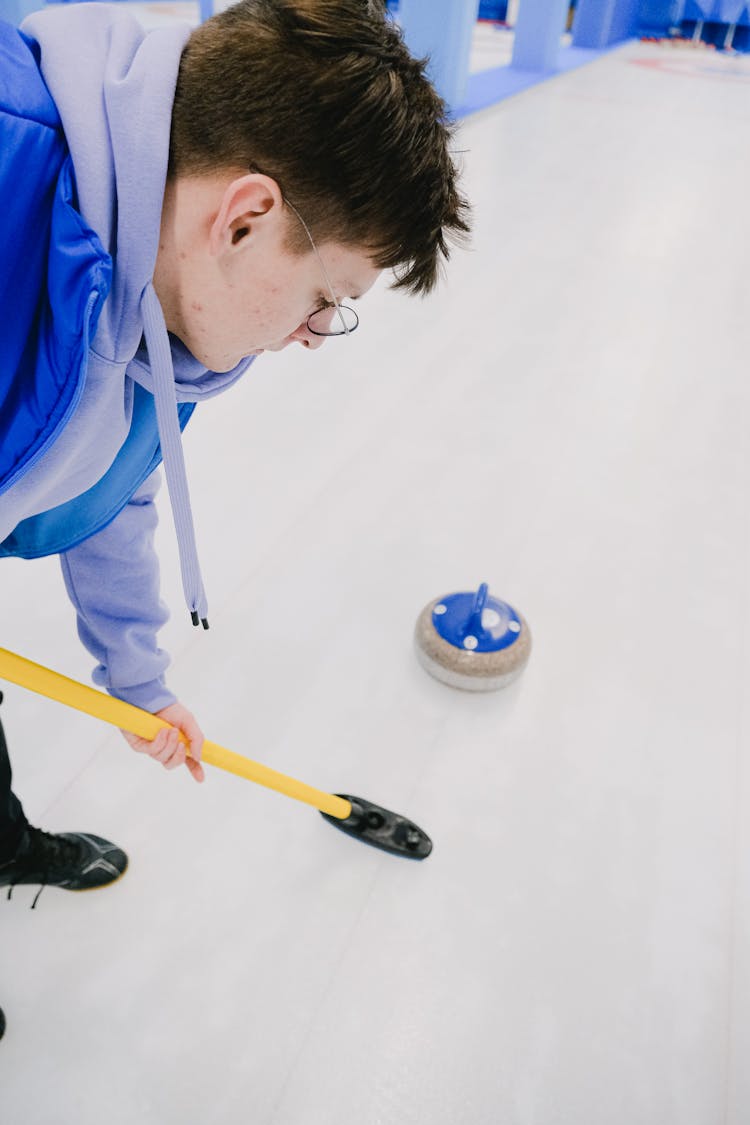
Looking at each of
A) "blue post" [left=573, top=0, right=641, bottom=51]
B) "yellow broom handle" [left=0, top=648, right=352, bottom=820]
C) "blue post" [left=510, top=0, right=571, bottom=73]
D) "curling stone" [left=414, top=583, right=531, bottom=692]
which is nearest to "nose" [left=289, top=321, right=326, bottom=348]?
"yellow broom handle" [left=0, top=648, right=352, bottom=820]

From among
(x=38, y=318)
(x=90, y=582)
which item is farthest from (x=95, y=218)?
(x=90, y=582)

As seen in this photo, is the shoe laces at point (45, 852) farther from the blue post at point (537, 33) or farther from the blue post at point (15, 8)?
the blue post at point (537, 33)

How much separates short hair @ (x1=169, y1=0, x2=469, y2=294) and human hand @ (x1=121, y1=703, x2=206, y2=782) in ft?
1.96

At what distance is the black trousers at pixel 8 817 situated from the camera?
93cm

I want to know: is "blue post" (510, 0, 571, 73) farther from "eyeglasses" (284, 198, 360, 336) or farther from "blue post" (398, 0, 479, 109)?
"eyeglasses" (284, 198, 360, 336)

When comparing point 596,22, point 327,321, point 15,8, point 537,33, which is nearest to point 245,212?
point 327,321

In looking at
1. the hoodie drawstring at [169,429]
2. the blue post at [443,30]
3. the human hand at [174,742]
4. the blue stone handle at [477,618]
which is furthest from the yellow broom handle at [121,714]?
the blue post at [443,30]

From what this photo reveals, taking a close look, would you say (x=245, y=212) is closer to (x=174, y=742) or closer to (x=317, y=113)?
(x=317, y=113)

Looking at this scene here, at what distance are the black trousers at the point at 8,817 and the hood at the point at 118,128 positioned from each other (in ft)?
1.96

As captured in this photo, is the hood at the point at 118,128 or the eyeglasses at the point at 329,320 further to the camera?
the eyeglasses at the point at 329,320

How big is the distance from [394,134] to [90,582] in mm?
604

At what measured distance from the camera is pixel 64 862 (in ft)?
3.45

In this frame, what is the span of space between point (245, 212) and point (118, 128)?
102mm

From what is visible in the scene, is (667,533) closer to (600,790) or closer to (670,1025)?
(600,790)
